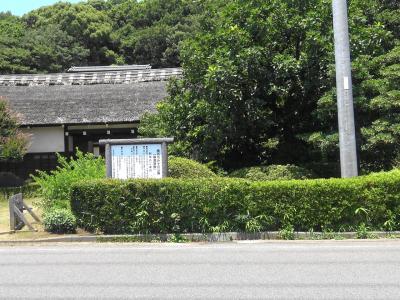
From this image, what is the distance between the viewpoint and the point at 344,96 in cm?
1359

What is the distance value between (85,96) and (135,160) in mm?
15708

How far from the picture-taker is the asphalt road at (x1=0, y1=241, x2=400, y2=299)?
6.97m

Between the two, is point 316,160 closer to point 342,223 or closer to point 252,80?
point 252,80

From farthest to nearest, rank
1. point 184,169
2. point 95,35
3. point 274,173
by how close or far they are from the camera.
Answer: point 95,35 → point 274,173 → point 184,169

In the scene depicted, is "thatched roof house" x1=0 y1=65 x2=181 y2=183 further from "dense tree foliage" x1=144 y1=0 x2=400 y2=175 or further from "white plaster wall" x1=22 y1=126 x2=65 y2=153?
"dense tree foliage" x1=144 y1=0 x2=400 y2=175

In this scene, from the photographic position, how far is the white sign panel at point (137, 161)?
13641mm

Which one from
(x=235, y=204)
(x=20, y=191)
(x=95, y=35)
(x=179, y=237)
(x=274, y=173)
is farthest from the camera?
(x=95, y=35)

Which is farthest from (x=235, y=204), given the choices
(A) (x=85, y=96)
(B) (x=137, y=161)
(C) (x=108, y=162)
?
(A) (x=85, y=96)

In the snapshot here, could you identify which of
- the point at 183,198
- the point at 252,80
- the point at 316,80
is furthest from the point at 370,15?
the point at 183,198

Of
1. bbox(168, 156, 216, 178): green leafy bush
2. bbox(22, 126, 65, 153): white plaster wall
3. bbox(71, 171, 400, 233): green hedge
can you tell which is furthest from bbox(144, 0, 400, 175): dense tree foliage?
bbox(22, 126, 65, 153): white plaster wall

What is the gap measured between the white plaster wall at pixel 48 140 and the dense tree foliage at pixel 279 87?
29.5 ft

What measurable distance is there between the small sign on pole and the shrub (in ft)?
5.09

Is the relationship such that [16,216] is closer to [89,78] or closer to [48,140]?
[48,140]

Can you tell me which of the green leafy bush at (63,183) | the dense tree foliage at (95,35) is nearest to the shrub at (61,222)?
the green leafy bush at (63,183)
